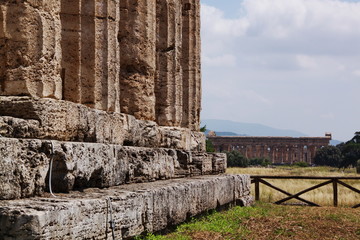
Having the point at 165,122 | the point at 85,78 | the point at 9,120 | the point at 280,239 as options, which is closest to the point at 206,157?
the point at 165,122

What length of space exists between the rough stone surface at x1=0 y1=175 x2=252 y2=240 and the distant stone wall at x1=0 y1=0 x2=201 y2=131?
1.28 meters

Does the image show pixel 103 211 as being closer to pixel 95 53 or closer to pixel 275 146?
pixel 95 53

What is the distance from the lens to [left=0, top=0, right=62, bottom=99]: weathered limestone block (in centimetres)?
616

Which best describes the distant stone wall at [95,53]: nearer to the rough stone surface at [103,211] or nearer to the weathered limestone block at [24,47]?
the weathered limestone block at [24,47]

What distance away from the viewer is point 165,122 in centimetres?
1128

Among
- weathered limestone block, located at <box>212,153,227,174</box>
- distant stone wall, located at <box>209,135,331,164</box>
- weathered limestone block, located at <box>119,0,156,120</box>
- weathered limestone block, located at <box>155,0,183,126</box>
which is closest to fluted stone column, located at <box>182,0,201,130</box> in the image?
weathered limestone block, located at <box>212,153,227,174</box>

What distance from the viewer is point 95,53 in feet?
25.5

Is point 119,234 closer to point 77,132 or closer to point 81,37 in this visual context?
point 77,132

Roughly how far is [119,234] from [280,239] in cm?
330

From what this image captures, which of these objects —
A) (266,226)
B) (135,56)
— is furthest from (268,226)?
(135,56)

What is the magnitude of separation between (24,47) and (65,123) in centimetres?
88

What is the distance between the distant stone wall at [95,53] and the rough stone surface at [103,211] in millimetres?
1281

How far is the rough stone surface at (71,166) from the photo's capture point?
5.17 m

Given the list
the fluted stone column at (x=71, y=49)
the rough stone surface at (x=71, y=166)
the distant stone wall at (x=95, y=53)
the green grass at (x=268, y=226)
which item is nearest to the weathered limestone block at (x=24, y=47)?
the distant stone wall at (x=95, y=53)
